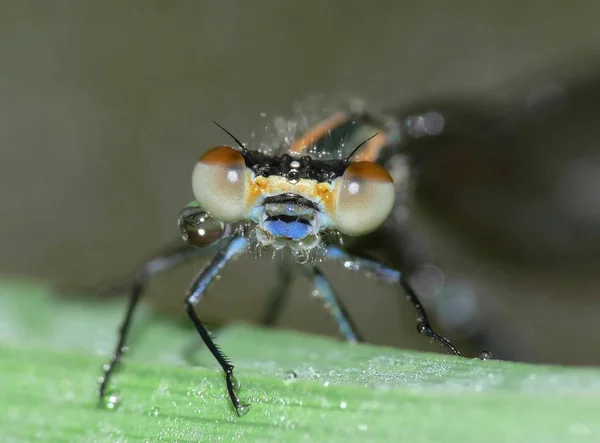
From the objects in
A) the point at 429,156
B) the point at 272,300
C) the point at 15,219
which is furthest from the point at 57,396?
the point at 15,219

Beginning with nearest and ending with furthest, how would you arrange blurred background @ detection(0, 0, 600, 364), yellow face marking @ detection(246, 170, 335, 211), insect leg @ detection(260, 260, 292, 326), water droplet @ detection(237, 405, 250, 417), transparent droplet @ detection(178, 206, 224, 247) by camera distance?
1. water droplet @ detection(237, 405, 250, 417)
2. yellow face marking @ detection(246, 170, 335, 211)
3. transparent droplet @ detection(178, 206, 224, 247)
4. insect leg @ detection(260, 260, 292, 326)
5. blurred background @ detection(0, 0, 600, 364)

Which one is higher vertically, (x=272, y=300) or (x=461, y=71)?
(x=461, y=71)

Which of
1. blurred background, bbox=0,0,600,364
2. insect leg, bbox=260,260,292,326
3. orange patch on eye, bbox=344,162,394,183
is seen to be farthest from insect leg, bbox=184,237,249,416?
blurred background, bbox=0,0,600,364

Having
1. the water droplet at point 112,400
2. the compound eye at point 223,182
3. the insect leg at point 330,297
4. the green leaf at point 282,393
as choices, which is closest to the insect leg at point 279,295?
the insect leg at point 330,297

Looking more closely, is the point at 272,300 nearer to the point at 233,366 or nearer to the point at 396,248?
the point at 396,248

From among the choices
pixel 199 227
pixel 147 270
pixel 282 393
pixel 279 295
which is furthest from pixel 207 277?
pixel 282 393

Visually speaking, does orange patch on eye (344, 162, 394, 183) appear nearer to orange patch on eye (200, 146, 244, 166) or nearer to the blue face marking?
the blue face marking

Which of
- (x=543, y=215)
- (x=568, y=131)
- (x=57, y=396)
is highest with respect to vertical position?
(x=568, y=131)
